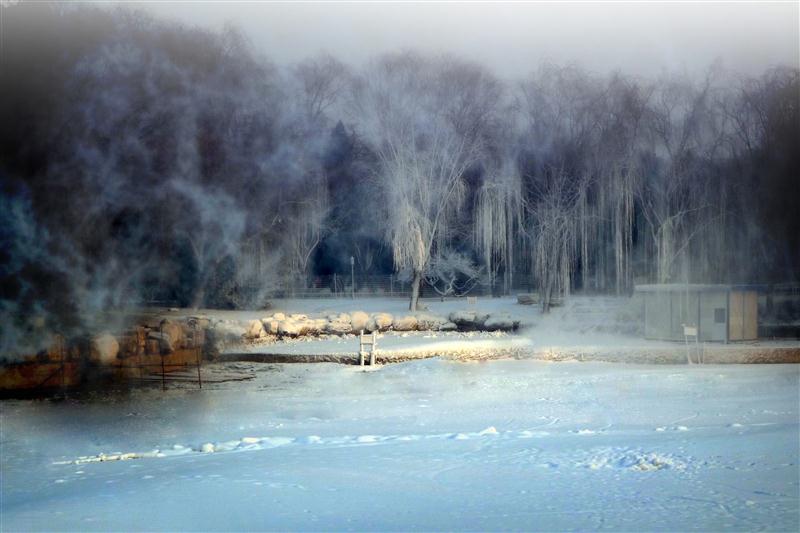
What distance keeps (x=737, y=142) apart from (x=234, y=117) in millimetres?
12943

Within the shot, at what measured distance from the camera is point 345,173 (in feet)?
76.6

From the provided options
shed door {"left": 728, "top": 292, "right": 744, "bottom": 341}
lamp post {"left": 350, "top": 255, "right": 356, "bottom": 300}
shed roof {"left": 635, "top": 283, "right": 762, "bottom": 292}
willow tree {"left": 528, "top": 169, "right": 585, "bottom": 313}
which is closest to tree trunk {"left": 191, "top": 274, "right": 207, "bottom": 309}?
lamp post {"left": 350, "top": 255, "right": 356, "bottom": 300}

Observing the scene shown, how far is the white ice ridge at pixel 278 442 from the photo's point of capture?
9.43 metres

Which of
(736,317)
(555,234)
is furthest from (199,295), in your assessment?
(736,317)

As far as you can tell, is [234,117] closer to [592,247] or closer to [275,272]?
[275,272]

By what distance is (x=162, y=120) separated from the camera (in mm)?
17406

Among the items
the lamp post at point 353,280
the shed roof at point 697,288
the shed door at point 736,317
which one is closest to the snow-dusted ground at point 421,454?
the shed door at point 736,317

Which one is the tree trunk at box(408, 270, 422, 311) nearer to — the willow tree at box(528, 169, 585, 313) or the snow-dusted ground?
the willow tree at box(528, 169, 585, 313)

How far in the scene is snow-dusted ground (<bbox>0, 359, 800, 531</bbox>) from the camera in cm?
644

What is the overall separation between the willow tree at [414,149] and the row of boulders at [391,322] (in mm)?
1389

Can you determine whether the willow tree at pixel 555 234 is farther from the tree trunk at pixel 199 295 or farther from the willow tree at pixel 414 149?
the tree trunk at pixel 199 295

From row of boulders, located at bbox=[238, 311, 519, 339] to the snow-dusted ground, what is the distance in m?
6.33

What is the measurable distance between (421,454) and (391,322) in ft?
44.5

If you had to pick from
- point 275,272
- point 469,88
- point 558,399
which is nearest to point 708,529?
point 558,399
